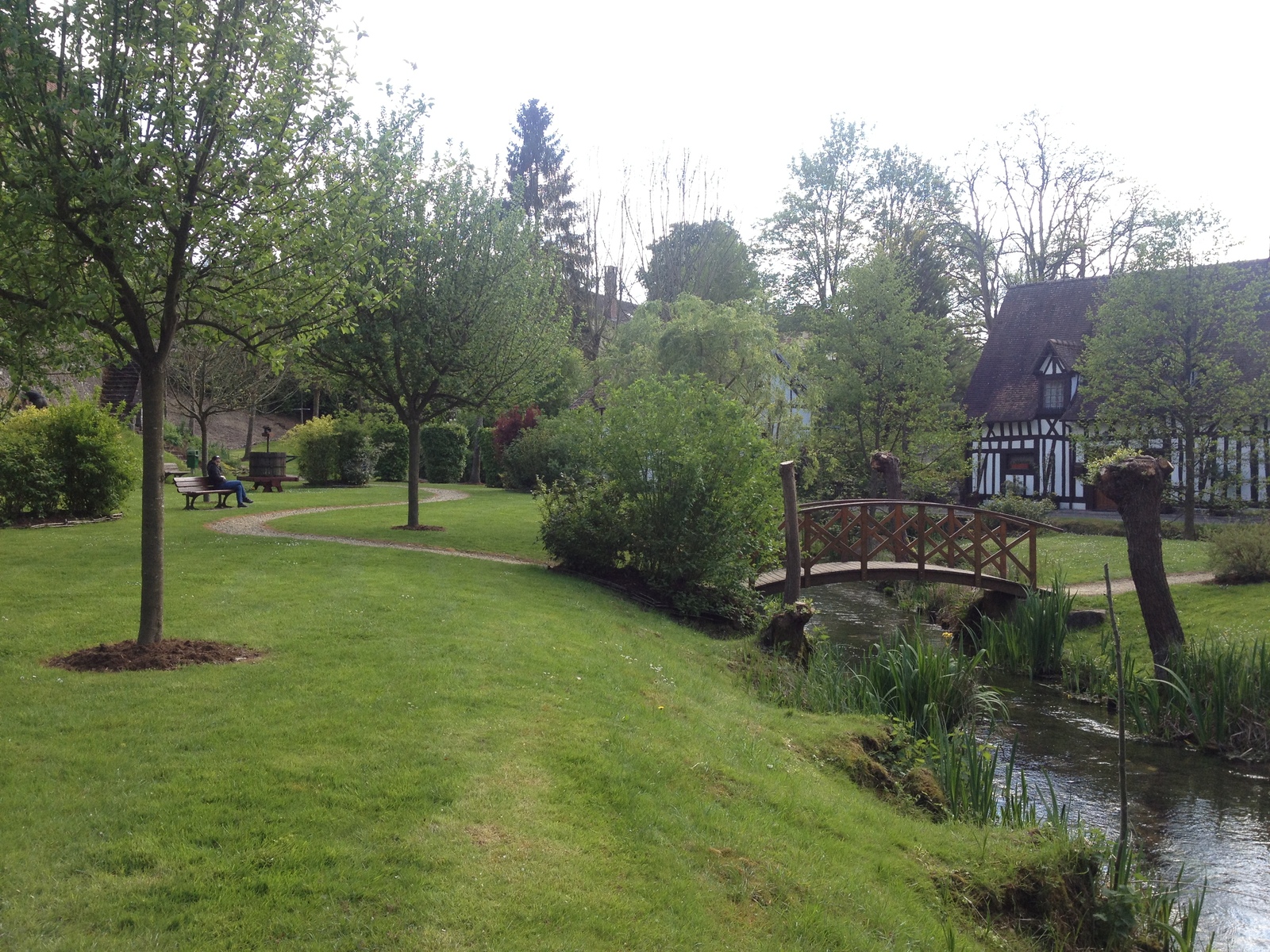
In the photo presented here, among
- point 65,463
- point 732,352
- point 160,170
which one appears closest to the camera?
point 160,170

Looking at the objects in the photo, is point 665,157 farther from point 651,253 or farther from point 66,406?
point 66,406

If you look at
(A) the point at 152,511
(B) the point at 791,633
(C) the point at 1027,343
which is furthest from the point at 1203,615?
(C) the point at 1027,343

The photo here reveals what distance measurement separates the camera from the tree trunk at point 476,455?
1518 inches

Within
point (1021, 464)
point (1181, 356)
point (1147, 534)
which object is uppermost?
point (1181, 356)

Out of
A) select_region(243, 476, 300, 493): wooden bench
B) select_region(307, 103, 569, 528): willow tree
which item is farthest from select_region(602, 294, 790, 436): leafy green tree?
select_region(243, 476, 300, 493): wooden bench

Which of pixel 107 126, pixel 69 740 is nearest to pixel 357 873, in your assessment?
pixel 69 740

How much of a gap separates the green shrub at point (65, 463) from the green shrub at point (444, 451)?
63.2 ft

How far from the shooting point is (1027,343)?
3622 cm

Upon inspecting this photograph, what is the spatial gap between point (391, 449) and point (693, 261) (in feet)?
53.2

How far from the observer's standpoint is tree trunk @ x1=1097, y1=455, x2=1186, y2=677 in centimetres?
1256

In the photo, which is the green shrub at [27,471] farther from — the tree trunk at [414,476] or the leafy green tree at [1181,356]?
the leafy green tree at [1181,356]

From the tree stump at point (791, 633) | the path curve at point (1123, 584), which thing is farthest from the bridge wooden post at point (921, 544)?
the tree stump at point (791, 633)

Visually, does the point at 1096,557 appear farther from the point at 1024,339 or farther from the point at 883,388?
the point at 1024,339

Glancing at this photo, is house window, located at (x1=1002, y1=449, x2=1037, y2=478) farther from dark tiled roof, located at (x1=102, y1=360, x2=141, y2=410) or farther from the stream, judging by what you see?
dark tiled roof, located at (x1=102, y1=360, x2=141, y2=410)
